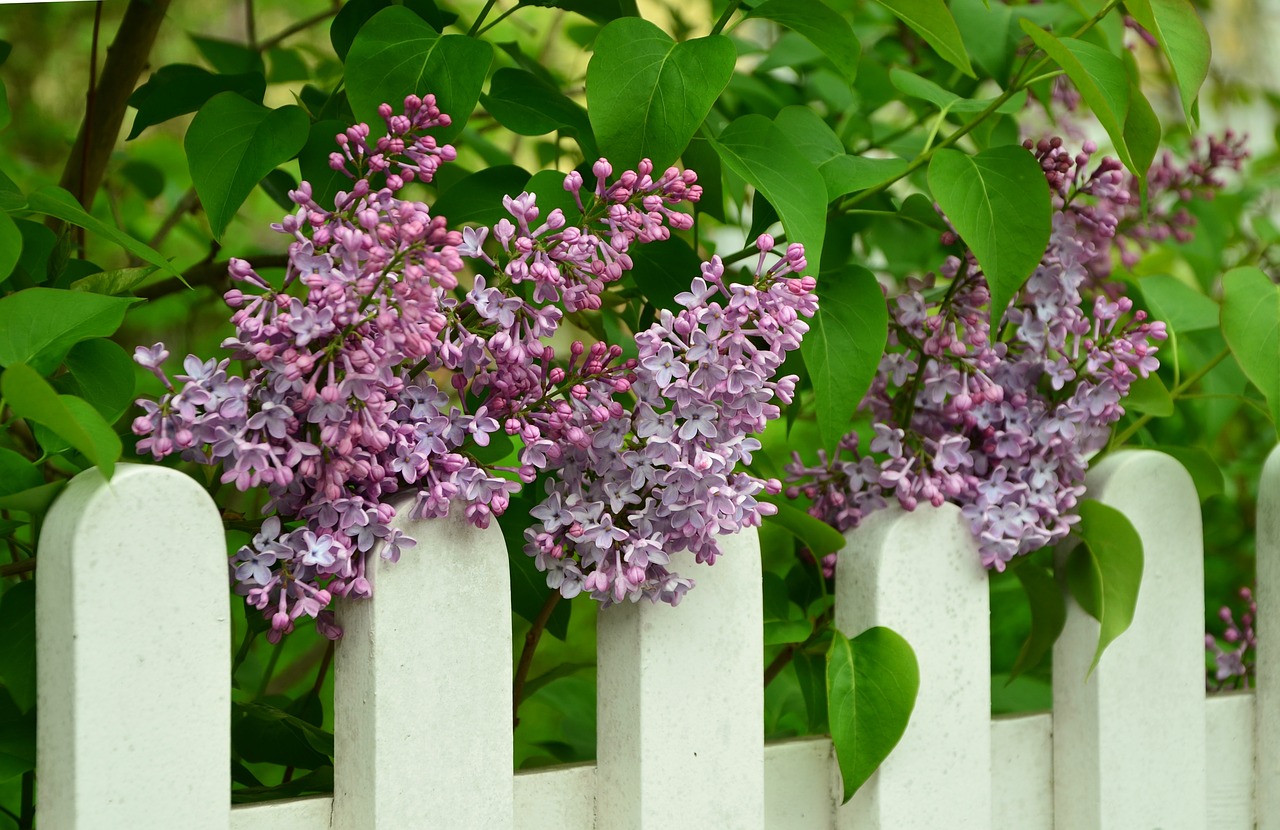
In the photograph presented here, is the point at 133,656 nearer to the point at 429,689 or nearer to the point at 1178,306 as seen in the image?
the point at 429,689

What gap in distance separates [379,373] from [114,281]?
255mm

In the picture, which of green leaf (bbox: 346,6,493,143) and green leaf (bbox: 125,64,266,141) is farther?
green leaf (bbox: 125,64,266,141)

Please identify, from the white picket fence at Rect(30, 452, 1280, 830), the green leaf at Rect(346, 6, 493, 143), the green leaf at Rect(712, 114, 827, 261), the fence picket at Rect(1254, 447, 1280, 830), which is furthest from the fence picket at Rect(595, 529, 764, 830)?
the fence picket at Rect(1254, 447, 1280, 830)

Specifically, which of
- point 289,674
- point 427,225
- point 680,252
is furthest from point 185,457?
point 289,674

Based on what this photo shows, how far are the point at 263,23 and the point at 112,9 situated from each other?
87cm

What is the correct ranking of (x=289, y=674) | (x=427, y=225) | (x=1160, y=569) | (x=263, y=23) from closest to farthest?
(x=427, y=225) → (x=1160, y=569) → (x=289, y=674) → (x=263, y=23)

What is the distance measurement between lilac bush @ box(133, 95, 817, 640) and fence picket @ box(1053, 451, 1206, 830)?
1.51 ft

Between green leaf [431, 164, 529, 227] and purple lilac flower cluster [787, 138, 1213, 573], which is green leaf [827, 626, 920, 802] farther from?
green leaf [431, 164, 529, 227]

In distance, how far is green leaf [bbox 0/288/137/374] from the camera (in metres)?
0.73

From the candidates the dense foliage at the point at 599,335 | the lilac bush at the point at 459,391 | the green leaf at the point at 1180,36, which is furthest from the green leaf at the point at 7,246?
the green leaf at the point at 1180,36

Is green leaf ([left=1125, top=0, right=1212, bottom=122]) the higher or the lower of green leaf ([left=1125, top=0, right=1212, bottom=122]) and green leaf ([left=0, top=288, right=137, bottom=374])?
the higher

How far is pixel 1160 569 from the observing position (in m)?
1.14

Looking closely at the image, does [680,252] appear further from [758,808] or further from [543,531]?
[758,808]

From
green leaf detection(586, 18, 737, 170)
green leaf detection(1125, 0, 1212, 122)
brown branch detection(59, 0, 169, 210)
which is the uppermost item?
brown branch detection(59, 0, 169, 210)
